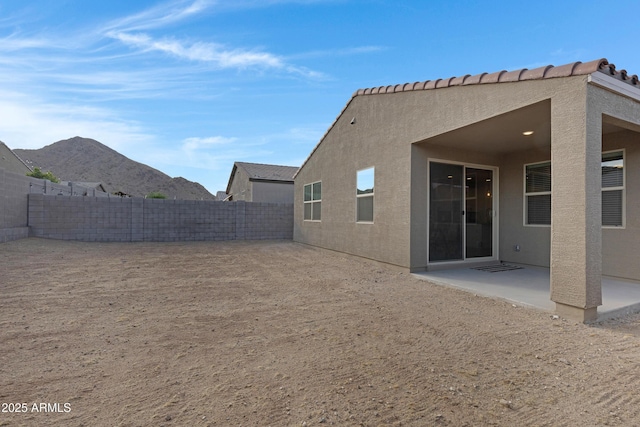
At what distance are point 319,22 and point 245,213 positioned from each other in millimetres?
8400

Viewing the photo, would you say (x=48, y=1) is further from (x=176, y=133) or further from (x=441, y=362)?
(x=176, y=133)

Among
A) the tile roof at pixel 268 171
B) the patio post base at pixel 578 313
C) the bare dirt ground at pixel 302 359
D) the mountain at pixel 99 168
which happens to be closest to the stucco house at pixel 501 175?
the patio post base at pixel 578 313

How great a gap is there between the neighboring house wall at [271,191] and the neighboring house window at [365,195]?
1240 centimetres

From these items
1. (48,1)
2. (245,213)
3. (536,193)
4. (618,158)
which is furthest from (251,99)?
(618,158)

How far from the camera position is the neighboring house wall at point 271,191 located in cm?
1964

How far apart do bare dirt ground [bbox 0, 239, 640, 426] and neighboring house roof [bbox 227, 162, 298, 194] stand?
15.1 m

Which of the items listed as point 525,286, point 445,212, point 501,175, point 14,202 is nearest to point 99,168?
point 14,202

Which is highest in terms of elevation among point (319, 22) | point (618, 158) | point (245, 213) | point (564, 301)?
point (319, 22)

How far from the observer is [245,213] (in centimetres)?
1444

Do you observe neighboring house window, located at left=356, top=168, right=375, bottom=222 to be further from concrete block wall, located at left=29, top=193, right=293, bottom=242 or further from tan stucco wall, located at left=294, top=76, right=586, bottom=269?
concrete block wall, located at left=29, top=193, right=293, bottom=242

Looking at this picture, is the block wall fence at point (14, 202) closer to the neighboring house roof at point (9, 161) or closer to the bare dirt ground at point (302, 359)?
the bare dirt ground at point (302, 359)

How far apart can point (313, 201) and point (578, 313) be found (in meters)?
8.52

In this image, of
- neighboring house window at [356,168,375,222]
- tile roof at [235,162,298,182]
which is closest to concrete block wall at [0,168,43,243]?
neighboring house window at [356,168,375,222]

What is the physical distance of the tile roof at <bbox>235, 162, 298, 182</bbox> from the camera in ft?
65.7
